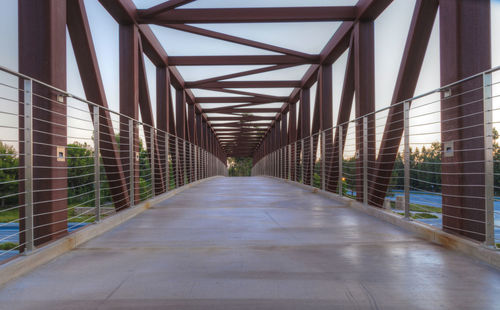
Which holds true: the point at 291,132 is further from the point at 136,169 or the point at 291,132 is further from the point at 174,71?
the point at 136,169

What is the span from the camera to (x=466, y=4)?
3205mm

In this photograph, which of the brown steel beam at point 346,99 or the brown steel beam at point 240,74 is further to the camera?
the brown steel beam at point 240,74

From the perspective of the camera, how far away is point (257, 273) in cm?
229

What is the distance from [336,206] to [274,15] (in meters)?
3.96

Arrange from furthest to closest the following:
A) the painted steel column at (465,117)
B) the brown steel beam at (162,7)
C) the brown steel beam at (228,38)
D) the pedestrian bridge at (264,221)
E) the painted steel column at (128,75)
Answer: the brown steel beam at (228,38) → the painted steel column at (128,75) → the brown steel beam at (162,7) → the painted steel column at (465,117) → the pedestrian bridge at (264,221)

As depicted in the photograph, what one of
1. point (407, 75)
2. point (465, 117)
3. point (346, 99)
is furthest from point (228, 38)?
point (465, 117)

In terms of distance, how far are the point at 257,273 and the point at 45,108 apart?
237 centimetres

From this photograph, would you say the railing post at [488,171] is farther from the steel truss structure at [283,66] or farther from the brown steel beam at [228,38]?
the brown steel beam at [228,38]

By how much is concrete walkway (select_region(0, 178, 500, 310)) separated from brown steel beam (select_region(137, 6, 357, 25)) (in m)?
4.86

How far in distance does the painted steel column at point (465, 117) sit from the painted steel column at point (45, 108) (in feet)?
11.0

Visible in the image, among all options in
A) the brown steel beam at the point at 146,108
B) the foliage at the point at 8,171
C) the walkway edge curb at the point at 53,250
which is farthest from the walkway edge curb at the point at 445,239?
the foliage at the point at 8,171

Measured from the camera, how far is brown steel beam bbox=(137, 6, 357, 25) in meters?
7.15

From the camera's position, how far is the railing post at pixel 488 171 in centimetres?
248

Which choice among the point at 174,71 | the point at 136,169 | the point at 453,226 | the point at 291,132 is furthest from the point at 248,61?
the point at 453,226
